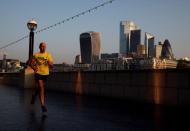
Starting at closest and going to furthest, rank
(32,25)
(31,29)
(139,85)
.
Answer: (139,85) < (32,25) < (31,29)

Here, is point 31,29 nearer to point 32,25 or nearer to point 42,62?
point 32,25

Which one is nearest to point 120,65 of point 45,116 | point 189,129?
point 45,116

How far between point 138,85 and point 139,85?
6 centimetres

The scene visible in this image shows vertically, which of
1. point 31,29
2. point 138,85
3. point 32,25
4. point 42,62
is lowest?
point 138,85

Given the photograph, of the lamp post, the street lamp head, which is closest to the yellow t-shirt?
the lamp post

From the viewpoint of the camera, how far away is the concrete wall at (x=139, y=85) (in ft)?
28.8

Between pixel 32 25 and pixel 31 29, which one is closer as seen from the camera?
pixel 32 25

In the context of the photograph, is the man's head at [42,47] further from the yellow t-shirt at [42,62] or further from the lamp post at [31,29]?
the lamp post at [31,29]

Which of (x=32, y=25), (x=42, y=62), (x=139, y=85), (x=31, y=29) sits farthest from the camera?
(x=31, y=29)

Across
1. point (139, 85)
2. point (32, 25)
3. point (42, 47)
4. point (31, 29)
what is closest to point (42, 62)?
point (42, 47)

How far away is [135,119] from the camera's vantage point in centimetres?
666

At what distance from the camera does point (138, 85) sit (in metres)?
10.4

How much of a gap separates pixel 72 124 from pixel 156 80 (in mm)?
4531

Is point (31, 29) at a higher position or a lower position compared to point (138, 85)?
higher
